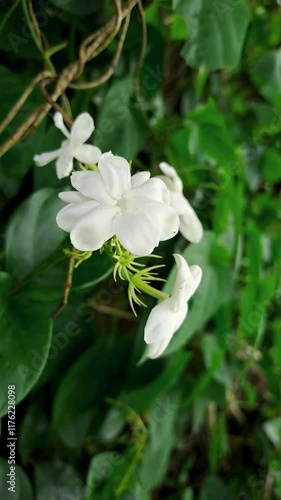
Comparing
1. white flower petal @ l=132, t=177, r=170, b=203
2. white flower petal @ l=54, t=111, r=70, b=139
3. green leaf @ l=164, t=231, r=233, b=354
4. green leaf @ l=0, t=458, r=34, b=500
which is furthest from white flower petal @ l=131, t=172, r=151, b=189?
green leaf @ l=0, t=458, r=34, b=500

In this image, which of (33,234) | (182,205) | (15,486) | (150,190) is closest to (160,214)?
(150,190)

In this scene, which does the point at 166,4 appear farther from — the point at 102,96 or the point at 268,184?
the point at 268,184

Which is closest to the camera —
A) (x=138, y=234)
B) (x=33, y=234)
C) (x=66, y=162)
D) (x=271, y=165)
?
(x=138, y=234)

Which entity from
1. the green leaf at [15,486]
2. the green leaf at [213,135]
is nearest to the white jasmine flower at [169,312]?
the green leaf at [15,486]

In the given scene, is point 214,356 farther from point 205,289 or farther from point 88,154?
point 88,154

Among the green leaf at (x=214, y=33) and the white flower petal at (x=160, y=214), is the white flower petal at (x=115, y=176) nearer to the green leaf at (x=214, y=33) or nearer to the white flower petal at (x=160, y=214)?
the white flower petal at (x=160, y=214)

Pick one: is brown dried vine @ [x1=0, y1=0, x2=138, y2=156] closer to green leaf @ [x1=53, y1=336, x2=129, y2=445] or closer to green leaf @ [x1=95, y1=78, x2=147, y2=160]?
green leaf @ [x1=95, y1=78, x2=147, y2=160]

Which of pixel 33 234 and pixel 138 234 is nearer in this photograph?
pixel 138 234
